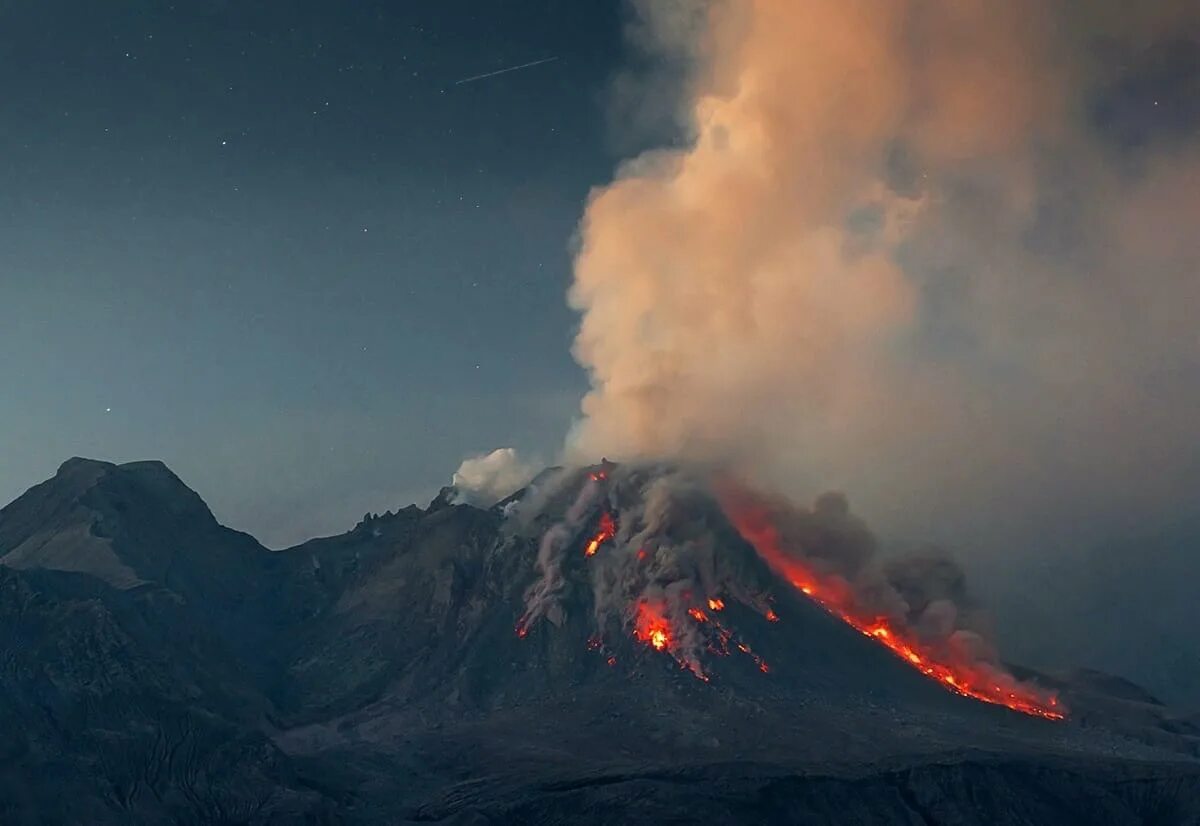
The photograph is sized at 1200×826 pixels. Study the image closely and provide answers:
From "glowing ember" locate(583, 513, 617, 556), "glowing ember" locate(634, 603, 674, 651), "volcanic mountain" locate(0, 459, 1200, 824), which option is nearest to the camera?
"volcanic mountain" locate(0, 459, 1200, 824)

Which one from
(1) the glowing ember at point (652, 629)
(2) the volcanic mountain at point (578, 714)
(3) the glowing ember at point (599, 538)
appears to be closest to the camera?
(2) the volcanic mountain at point (578, 714)

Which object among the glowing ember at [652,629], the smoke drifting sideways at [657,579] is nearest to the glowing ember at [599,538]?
the smoke drifting sideways at [657,579]

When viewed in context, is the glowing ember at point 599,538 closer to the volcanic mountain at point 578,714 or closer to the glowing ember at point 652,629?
the volcanic mountain at point 578,714

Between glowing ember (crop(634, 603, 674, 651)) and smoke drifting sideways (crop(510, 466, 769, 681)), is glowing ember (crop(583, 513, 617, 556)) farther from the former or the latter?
glowing ember (crop(634, 603, 674, 651))

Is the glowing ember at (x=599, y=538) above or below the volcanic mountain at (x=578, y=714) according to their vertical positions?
above

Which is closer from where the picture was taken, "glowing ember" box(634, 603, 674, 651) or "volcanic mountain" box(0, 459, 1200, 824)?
"volcanic mountain" box(0, 459, 1200, 824)

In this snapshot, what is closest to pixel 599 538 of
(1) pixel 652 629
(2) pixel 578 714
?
(1) pixel 652 629

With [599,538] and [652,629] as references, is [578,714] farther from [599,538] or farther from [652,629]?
[599,538]

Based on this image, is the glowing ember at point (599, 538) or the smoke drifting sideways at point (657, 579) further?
the glowing ember at point (599, 538)

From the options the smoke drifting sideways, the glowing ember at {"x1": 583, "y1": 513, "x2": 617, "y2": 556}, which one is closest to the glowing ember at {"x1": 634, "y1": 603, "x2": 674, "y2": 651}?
the smoke drifting sideways
